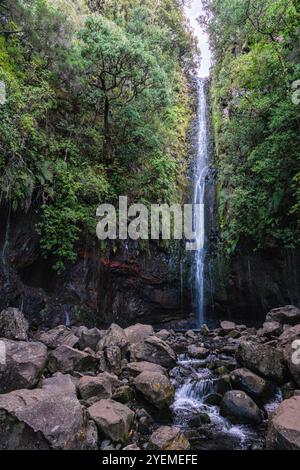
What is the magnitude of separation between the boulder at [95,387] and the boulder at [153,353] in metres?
1.54

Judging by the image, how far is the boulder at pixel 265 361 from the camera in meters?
6.23

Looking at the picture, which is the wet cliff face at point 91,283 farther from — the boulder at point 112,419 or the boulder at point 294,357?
the boulder at point 294,357

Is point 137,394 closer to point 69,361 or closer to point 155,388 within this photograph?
point 155,388

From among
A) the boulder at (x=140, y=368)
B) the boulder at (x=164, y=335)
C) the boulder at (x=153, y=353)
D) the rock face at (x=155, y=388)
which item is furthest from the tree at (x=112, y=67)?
the rock face at (x=155, y=388)

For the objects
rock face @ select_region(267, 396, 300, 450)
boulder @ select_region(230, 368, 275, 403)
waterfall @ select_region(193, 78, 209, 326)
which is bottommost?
boulder @ select_region(230, 368, 275, 403)

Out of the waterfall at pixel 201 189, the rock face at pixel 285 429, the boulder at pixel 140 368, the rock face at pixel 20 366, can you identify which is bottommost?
the boulder at pixel 140 368

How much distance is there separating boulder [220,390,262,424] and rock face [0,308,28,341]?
13.9ft

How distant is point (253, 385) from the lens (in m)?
6.02

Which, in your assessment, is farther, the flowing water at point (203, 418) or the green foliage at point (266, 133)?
the green foliage at point (266, 133)

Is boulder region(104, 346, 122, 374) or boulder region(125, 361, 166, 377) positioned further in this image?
boulder region(104, 346, 122, 374)

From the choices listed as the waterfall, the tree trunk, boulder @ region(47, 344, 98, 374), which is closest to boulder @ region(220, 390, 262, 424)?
boulder @ region(47, 344, 98, 374)

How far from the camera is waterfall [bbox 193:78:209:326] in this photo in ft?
42.7

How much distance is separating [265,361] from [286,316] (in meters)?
3.70

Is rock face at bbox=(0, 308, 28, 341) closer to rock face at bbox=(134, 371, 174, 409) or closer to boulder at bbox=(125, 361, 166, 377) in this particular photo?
boulder at bbox=(125, 361, 166, 377)
